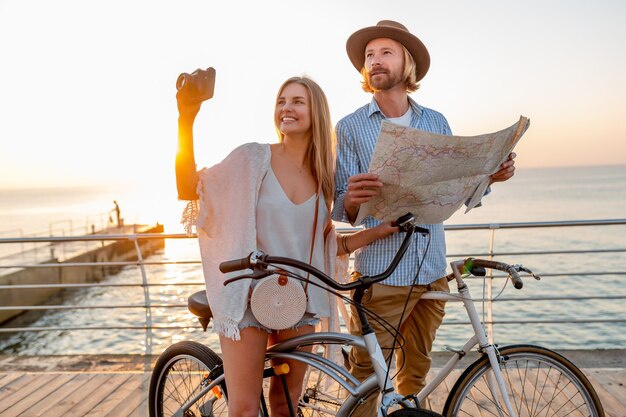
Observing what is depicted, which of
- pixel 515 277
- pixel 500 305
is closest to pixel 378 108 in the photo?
pixel 515 277

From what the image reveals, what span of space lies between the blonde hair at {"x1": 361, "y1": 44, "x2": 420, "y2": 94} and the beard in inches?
2.3

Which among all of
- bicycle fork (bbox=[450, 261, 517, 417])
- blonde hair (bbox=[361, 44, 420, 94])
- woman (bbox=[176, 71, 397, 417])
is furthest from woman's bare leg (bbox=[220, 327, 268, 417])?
blonde hair (bbox=[361, 44, 420, 94])

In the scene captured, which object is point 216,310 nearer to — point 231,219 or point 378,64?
point 231,219

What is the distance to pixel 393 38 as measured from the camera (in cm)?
204

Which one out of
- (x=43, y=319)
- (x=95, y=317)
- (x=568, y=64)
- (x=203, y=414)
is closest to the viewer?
(x=203, y=414)

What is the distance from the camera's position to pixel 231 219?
170 centimetres

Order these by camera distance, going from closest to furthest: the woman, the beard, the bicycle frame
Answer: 1. the bicycle frame
2. the woman
3. the beard

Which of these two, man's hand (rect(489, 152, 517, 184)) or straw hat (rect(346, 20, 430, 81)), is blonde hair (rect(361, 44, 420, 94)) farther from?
man's hand (rect(489, 152, 517, 184))

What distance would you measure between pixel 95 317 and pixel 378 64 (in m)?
17.2

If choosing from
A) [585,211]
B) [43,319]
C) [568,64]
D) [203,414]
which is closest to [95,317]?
[43,319]

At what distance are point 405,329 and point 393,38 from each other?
3.26 feet

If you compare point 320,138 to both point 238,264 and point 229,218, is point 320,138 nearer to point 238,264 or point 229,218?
point 229,218

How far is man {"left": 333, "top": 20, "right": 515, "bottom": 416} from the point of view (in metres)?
2.00

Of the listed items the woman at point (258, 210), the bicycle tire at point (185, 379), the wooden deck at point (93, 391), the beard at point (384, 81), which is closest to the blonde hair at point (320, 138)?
the woman at point (258, 210)
